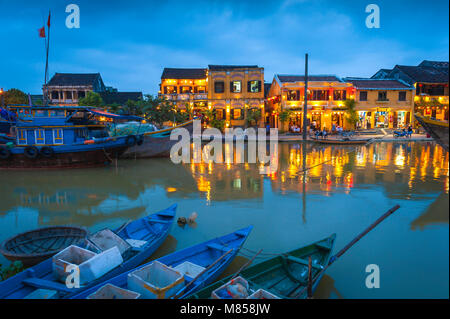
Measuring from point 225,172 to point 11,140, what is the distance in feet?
41.8

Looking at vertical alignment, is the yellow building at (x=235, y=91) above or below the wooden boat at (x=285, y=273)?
above

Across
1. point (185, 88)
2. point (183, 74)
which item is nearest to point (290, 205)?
point (185, 88)

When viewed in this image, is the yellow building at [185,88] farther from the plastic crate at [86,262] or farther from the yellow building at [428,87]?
the plastic crate at [86,262]

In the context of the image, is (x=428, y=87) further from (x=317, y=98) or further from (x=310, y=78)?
(x=310, y=78)

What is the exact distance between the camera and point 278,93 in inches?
1353

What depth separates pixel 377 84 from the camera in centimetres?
3456

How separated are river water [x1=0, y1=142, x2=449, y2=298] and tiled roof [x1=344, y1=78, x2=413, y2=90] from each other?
17.8 m


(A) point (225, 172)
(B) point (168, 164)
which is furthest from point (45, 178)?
(A) point (225, 172)

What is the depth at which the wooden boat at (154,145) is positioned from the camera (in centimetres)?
1963

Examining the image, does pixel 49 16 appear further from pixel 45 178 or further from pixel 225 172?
pixel 225 172

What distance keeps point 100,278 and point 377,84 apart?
37.1m

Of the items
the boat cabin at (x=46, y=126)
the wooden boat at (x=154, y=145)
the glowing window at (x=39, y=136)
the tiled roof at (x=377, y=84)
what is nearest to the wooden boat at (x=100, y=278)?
the boat cabin at (x=46, y=126)

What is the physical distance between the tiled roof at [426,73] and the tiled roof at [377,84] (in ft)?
5.20
